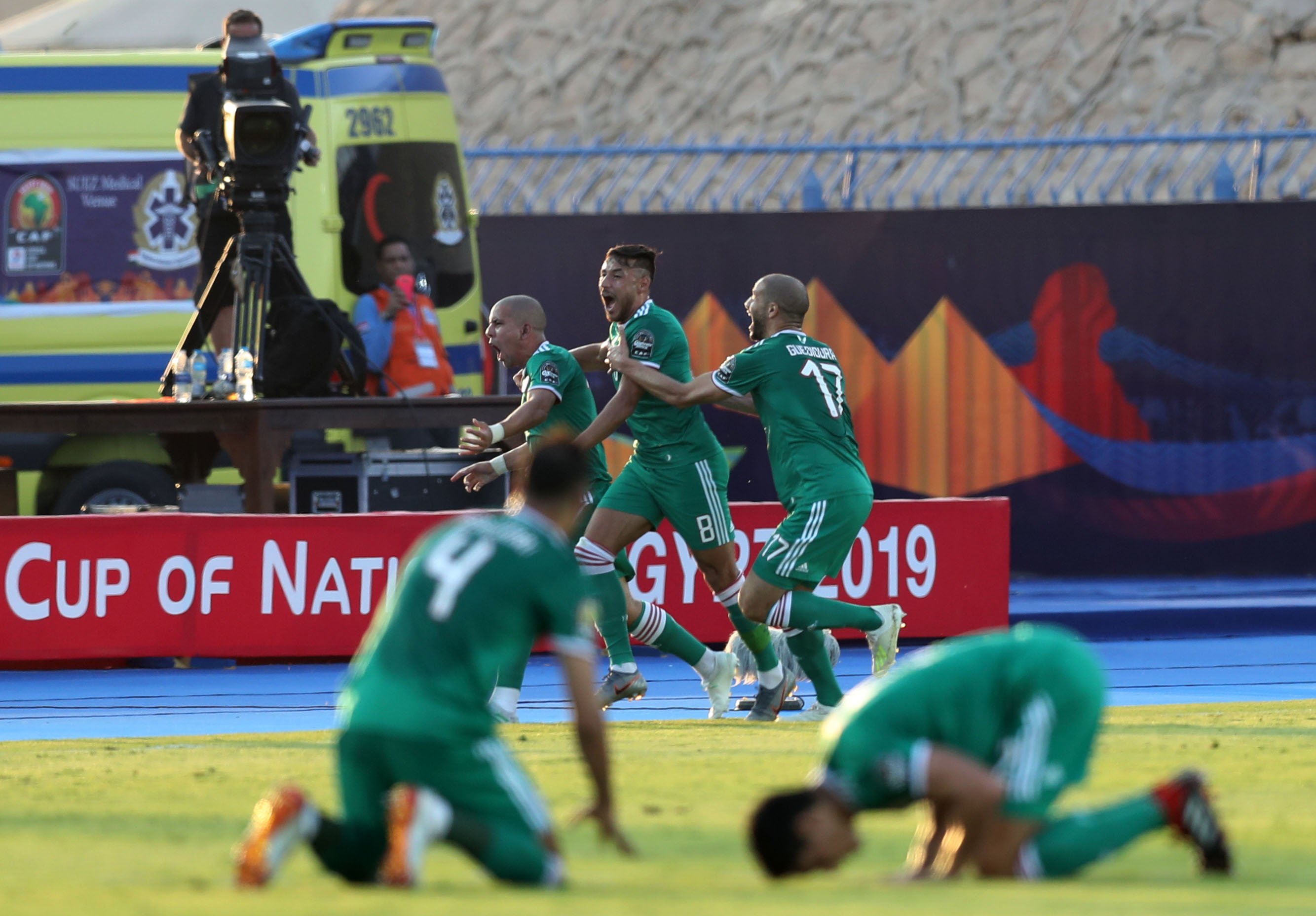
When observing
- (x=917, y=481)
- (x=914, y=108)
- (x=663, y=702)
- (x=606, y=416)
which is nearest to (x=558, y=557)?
(x=606, y=416)

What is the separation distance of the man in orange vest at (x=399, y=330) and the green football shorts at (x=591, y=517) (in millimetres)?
4671

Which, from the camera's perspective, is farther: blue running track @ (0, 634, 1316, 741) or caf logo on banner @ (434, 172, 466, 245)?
caf logo on banner @ (434, 172, 466, 245)

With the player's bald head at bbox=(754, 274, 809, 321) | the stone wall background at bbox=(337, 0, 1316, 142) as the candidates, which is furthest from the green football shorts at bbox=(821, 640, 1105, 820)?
the stone wall background at bbox=(337, 0, 1316, 142)

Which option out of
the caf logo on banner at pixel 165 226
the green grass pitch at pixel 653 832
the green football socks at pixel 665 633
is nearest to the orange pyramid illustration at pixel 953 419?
the caf logo on banner at pixel 165 226

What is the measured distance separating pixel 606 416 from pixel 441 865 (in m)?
3.84

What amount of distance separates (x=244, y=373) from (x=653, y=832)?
7.86 metres

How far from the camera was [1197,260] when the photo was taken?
1714 cm

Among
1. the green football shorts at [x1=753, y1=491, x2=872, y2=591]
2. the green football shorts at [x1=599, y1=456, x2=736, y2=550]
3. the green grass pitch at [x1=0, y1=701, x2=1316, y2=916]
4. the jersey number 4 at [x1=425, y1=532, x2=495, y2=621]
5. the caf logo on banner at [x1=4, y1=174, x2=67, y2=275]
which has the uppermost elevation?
the caf logo on banner at [x1=4, y1=174, x2=67, y2=275]

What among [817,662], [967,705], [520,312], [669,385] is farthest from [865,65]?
[967,705]

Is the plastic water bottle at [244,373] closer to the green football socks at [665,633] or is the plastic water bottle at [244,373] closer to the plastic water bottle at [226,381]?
the plastic water bottle at [226,381]

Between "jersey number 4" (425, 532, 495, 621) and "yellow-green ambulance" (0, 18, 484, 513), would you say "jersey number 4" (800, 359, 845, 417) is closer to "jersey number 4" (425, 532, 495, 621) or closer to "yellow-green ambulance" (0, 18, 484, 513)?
"jersey number 4" (425, 532, 495, 621)

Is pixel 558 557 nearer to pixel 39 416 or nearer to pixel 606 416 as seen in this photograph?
pixel 606 416

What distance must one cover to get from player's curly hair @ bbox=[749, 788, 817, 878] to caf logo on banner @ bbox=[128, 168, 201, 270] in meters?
9.79

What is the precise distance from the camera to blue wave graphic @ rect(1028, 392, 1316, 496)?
672 inches
